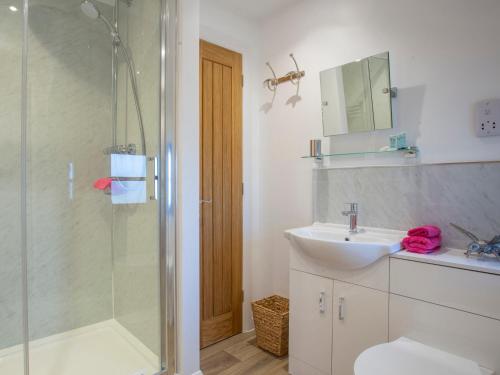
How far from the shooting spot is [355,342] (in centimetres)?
162

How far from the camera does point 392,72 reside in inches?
73.0

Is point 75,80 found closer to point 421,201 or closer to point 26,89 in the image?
point 26,89

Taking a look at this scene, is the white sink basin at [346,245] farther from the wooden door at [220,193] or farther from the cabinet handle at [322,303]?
the wooden door at [220,193]

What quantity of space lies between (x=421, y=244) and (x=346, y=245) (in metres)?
0.36

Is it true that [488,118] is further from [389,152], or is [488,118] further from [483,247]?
[483,247]

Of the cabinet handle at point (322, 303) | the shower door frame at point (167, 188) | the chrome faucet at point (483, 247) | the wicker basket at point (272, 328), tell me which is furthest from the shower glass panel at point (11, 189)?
the chrome faucet at point (483, 247)

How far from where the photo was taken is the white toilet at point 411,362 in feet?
3.92

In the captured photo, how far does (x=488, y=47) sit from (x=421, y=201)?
0.80 metres

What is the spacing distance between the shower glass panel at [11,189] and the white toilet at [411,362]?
1939 millimetres

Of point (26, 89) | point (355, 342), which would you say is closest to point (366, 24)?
point (355, 342)

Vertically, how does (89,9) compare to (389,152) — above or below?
above

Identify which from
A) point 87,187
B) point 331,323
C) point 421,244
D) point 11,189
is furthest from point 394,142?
point 11,189

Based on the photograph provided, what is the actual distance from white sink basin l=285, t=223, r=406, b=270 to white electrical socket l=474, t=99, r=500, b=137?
2.11 ft

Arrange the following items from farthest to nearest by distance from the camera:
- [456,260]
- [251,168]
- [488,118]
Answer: [251,168] < [488,118] < [456,260]
